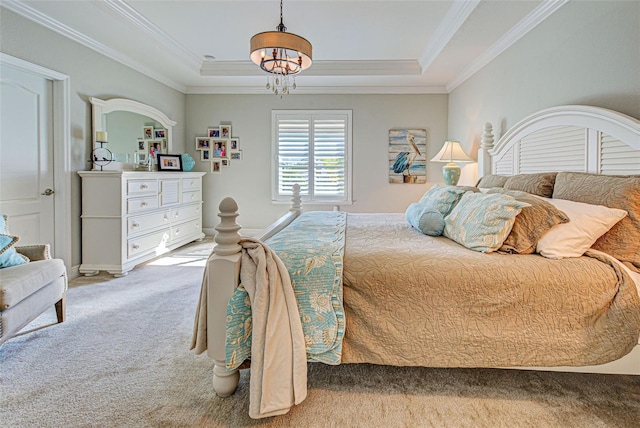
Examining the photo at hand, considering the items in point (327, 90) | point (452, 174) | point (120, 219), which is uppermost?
point (327, 90)

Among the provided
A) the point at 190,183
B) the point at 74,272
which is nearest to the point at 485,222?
the point at 74,272

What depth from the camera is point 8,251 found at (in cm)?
210

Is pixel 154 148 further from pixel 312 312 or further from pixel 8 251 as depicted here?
pixel 312 312

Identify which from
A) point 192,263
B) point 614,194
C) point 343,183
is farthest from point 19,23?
point 614,194

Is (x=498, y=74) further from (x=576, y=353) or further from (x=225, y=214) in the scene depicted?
(x=225, y=214)

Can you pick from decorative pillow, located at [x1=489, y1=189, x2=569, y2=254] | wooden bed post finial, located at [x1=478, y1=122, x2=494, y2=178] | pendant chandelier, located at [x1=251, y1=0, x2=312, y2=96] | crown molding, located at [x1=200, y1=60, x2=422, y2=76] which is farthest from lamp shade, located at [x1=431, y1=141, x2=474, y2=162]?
decorative pillow, located at [x1=489, y1=189, x2=569, y2=254]

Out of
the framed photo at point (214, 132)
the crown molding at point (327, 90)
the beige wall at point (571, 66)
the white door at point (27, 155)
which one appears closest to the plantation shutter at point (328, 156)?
the crown molding at point (327, 90)

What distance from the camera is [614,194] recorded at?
5.60ft

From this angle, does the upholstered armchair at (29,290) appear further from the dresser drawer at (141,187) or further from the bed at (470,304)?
the dresser drawer at (141,187)

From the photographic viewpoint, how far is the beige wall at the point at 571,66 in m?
1.99

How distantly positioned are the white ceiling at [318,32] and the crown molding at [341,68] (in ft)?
0.04

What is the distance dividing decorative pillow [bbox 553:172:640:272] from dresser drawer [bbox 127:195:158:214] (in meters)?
3.82

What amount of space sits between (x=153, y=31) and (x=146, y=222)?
203 centimetres

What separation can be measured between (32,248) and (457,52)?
425 centimetres
